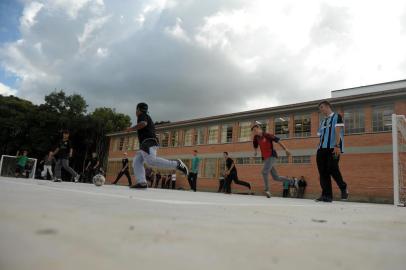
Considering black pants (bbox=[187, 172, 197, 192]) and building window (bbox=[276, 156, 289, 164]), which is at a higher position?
building window (bbox=[276, 156, 289, 164])

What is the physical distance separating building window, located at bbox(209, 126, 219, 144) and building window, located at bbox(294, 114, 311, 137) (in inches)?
324

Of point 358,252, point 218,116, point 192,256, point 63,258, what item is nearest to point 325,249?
point 358,252

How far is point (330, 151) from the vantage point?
6.45 meters

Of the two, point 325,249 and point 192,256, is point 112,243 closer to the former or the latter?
point 192,256

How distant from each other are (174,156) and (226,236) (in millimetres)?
34132

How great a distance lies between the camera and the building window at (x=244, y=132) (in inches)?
1110

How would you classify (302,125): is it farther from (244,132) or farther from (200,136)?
(200,136)

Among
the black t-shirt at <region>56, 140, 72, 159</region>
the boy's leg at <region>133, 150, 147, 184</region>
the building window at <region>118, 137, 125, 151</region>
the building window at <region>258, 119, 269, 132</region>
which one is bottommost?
the boy's leg at <region>133, 150, 147, 184</region>

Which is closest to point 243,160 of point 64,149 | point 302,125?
point 302,125

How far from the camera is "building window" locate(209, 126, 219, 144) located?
31.0 metres

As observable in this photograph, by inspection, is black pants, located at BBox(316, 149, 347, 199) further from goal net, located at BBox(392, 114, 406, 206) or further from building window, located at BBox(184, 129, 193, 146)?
building window, located at BBox(184, 129, 193, 146)

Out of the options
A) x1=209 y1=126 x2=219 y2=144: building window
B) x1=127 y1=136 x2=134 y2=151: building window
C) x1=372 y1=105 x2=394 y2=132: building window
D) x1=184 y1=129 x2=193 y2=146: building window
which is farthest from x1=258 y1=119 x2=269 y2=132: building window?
x1=127 y1=136 x2=134 y2=151: building window

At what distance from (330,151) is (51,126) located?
4507cm

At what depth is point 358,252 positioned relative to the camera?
1.25 metres
